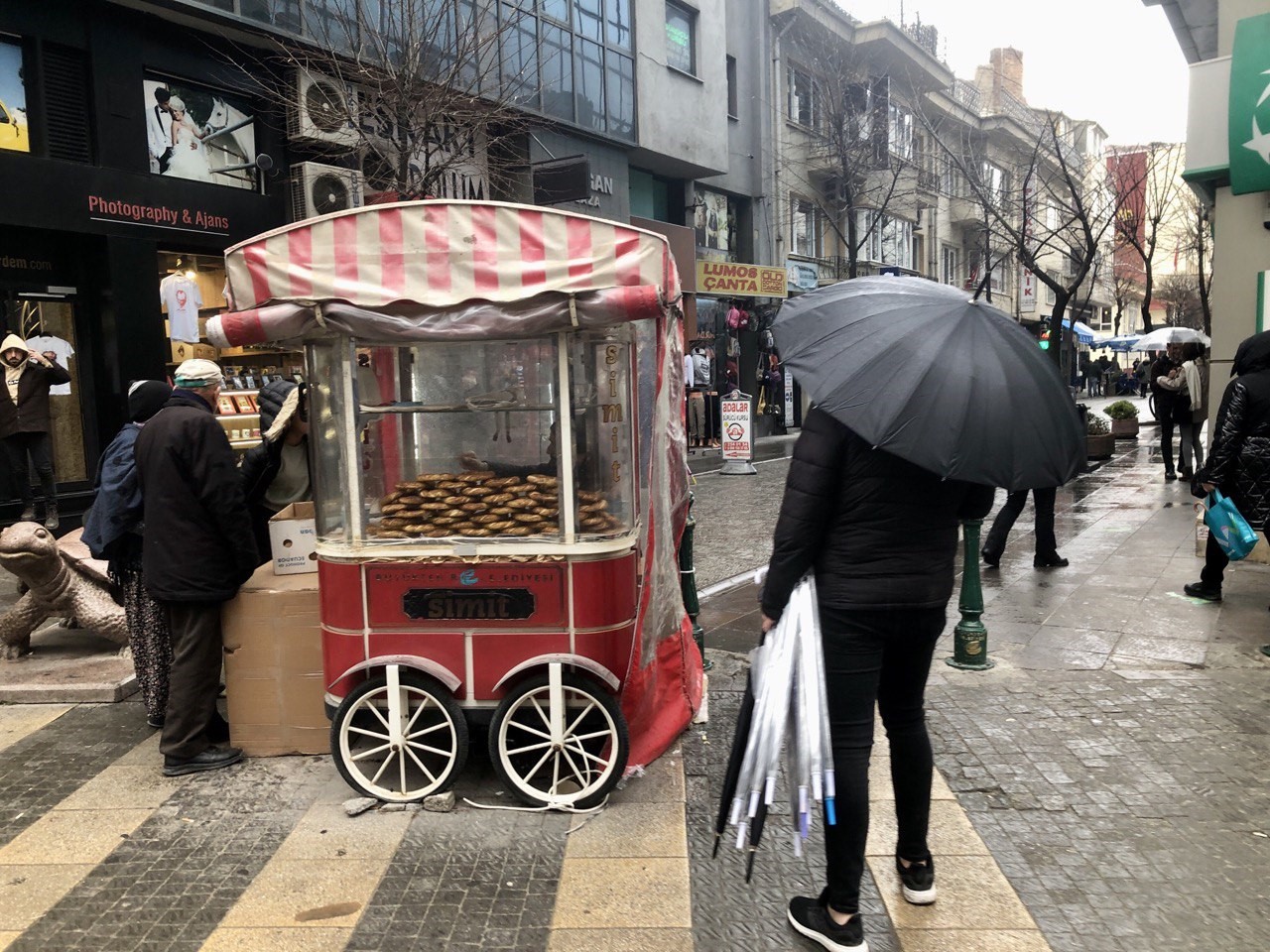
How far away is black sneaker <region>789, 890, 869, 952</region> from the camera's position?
2.87m

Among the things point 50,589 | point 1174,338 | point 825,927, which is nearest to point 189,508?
point 50,589

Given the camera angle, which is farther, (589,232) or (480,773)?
(480,773)

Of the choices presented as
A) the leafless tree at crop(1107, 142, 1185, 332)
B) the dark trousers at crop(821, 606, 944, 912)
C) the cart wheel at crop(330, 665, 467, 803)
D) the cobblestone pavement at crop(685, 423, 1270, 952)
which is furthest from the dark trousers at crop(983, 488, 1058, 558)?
the leafless tree at crop(1107, 142, 1185, 332)

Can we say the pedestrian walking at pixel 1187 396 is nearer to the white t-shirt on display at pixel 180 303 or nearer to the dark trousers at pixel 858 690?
the dark trousers at pixel 858 690

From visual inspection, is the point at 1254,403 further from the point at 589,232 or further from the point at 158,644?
the point at 158,644

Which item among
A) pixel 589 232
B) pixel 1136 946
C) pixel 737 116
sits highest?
pixel 737 116

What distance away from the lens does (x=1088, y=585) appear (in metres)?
7.50

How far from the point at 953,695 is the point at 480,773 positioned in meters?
2.56

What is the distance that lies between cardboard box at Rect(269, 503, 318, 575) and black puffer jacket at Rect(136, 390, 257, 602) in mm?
297

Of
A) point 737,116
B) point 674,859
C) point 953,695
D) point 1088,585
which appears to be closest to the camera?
point 674,859

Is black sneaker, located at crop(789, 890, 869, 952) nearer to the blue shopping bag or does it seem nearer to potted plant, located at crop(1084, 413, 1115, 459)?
the blue shopping bag

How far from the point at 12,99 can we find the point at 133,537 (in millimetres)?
8398

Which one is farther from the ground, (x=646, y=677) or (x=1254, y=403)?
(x=1254, y=403)

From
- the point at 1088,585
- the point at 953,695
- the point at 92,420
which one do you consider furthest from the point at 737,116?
the point at 953,695
